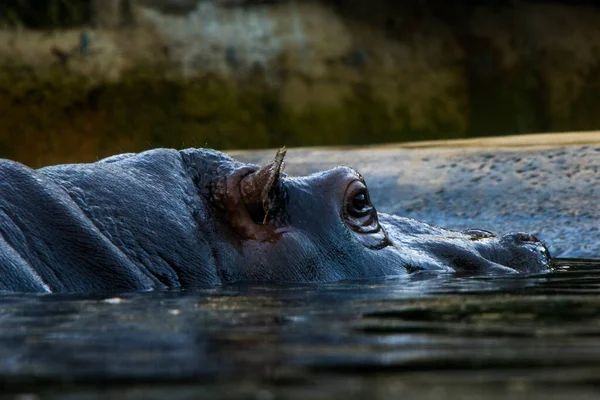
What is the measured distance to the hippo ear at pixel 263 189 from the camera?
4.23 meters

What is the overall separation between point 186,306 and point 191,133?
451 inches

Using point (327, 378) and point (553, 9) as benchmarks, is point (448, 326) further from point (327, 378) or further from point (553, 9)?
point (553, 9)

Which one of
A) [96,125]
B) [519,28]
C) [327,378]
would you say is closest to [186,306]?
[327,378]

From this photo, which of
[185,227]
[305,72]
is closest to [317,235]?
[185,227]

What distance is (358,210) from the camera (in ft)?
15.0

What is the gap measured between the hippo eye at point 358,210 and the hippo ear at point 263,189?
1.07 ft

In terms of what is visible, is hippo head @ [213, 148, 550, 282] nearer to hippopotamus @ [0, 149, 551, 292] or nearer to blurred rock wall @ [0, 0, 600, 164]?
hippopotamus @ [0, 149, 551, 292]

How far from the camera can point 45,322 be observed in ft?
9.54

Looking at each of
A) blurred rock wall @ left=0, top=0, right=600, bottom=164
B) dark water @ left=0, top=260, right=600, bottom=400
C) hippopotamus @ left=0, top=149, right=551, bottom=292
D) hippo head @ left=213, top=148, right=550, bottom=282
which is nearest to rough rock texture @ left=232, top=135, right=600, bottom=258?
hippo head @ left=213, top=148, right=550, bottom=282

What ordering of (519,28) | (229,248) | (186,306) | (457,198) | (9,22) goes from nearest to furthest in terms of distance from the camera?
(186,306)
(229,248)
(457,198)
(9,22)
(519,28)

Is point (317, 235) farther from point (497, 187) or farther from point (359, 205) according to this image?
point (497, 187)

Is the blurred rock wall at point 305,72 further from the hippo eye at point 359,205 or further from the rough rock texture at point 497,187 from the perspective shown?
the hippo eye at point 359,205

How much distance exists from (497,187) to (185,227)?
4.18m

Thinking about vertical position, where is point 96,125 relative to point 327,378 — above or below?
below
